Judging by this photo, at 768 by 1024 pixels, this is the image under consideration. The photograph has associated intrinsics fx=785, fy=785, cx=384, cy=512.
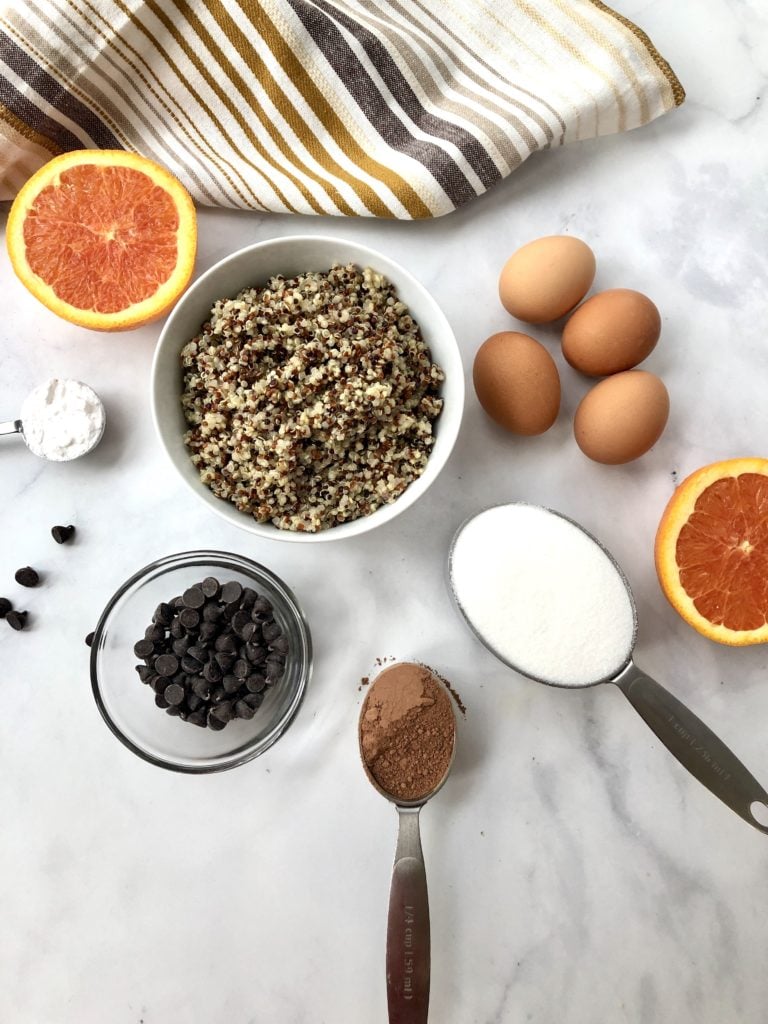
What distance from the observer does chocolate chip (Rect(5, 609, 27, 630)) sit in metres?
1.36

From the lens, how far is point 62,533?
1.37m

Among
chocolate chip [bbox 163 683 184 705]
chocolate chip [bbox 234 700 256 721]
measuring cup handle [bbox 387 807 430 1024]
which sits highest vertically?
chocolate chip [bbox 163 683 184 705]

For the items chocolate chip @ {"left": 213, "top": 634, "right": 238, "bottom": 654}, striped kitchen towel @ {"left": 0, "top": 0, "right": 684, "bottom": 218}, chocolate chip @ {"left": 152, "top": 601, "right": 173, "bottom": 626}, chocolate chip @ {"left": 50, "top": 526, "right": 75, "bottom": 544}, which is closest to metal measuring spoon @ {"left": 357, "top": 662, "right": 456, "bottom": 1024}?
chocolate chip @ {"left": 213, "top": 634, "right": 238, "bottom": 654}

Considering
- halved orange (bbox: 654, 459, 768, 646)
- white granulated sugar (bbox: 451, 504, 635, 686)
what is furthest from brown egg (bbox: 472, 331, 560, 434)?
halved orange (bbox: 654, 459, 768, 646)

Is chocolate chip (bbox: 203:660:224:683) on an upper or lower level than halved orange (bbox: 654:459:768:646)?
upper

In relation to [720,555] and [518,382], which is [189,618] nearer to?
[518,382]

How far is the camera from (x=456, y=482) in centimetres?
143

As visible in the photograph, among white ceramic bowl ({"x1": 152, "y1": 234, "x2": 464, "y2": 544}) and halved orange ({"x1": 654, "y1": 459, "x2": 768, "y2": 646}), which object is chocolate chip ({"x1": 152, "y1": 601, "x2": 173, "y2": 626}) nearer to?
white ceramic bowl ({"x1": 152, "y1": 234, "x2": 464, "y2": 544})

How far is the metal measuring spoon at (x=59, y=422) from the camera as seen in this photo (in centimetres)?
134

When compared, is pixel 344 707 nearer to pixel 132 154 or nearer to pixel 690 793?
pixel 690 793

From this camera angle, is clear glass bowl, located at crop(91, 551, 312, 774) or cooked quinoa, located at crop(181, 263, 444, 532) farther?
clear glass bowl, located at crop(91, 551, 312, 774)

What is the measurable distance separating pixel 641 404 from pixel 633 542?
0.28 m

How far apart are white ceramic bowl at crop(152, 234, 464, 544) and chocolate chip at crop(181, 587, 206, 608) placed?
0.15 m

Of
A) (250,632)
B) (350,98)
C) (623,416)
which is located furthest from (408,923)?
(350,98)
